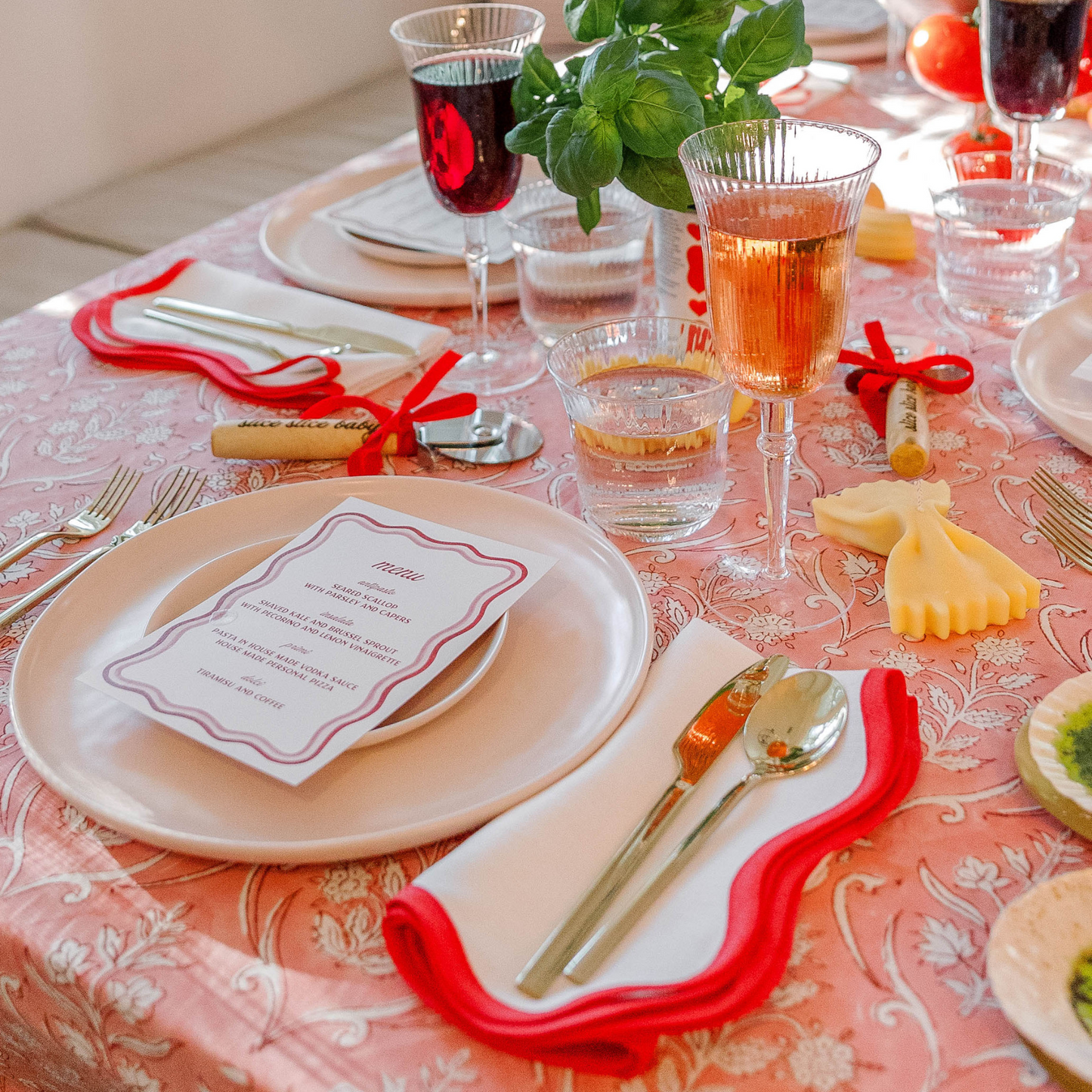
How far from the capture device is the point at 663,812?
53 centimetres

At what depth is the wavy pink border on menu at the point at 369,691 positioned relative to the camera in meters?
0.56

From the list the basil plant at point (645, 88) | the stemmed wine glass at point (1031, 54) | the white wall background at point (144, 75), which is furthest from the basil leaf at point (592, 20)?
the white wall background at point (144, 75)

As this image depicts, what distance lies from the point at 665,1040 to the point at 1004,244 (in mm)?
823

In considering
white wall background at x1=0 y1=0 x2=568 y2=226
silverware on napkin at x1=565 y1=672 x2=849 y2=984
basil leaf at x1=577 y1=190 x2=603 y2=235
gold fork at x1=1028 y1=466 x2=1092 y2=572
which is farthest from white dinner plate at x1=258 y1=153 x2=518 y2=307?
white wall background at x1=0 y1=0 x2=568 y2=226

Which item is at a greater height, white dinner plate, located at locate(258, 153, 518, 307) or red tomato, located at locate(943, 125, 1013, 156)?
white dinner plate, located at locate(258, 153, 518, 307)

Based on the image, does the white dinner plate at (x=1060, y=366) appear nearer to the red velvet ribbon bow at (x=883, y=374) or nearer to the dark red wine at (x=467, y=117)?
the red velvet ribbon bow at (x=883, y=374)

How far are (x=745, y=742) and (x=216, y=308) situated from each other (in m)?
0.75

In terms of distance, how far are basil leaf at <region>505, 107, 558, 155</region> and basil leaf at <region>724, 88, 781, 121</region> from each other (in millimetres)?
135

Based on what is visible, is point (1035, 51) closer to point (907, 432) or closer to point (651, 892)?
point (907, 432)

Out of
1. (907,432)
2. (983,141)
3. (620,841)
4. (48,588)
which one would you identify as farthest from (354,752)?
(983,141)

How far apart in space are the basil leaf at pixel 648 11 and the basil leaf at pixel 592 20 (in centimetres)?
1

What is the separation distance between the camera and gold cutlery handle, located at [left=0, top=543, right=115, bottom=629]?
2.33 feet

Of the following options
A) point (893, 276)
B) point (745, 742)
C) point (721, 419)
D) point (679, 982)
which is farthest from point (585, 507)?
point (893, 276)

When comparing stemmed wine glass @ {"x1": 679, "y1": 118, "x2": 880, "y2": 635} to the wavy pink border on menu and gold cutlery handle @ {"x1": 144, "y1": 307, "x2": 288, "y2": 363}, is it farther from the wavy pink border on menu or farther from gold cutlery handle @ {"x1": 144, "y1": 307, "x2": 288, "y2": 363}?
gold cutlery handle @ {"x1": 144, "y1": 307, "x2": 288, "y2": 363}
